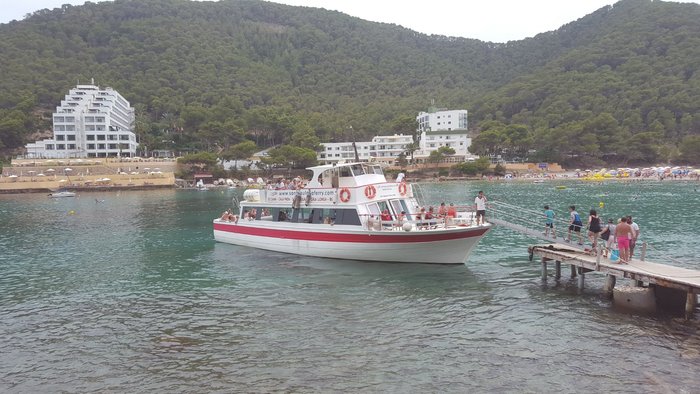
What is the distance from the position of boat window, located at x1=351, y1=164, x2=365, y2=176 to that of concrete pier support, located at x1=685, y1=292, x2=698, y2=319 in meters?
15.2

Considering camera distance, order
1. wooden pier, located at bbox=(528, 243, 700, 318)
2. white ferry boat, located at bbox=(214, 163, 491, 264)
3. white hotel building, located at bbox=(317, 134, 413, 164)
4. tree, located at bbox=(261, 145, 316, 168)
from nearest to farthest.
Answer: wooden pier, located at bbox=(528, 243, 700, 318)
white ferry boat, located at bbox=(214, 163, 491, 264)
tree, located at bbox=(261, 145, 316, 168)
white hotel building, located at bbox=(317, 134, 413, 164)

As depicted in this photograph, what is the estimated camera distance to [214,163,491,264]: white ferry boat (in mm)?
22047

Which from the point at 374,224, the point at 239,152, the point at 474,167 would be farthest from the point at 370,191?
the point at 474,167

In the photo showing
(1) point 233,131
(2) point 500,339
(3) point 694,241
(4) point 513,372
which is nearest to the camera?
(4) point 513,372

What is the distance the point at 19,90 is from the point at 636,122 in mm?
192352

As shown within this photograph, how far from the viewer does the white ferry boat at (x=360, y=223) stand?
22047 mm

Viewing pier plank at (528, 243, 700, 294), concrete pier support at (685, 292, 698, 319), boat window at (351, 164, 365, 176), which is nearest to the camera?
concrete pier support at (685, 292, 698, 319)

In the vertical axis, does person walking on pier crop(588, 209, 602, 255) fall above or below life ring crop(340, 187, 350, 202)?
below

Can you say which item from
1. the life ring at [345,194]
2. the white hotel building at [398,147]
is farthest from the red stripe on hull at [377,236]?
the white hotel building at [398,147]

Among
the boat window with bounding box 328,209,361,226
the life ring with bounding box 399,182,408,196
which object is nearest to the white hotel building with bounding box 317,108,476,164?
the life ring with bounding box 399,182,408,196

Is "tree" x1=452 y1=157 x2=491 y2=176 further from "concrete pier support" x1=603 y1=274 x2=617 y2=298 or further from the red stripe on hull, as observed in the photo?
"concrete pier support" x1=603 y1=274 x2=617 y2=298

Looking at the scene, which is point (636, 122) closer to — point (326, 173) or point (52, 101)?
point (326, 173)

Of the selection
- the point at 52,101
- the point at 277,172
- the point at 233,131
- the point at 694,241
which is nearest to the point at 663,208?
the point at 694,241

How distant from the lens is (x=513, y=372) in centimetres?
1173
